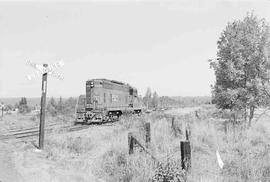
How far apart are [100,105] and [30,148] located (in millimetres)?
11078

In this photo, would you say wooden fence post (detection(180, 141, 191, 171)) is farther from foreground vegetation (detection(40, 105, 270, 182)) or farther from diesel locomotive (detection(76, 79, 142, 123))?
diesel locomotive (detection(76, 79, 142, 123))

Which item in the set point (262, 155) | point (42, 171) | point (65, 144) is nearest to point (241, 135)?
point (262, 155)

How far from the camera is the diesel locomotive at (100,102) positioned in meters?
20.1

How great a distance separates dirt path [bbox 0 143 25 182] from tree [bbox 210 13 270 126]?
11054mm

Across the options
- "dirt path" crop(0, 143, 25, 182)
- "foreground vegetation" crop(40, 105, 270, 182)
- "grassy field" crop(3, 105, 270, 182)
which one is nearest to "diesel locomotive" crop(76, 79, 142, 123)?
"foreground vegetation" crop(40, 105, 270, 182)

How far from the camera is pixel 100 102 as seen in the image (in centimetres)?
2039

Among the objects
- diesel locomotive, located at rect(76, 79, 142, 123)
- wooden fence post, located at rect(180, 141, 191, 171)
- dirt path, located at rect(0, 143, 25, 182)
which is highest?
diesel locomotive, located at rect(76, 79, 142, 123)

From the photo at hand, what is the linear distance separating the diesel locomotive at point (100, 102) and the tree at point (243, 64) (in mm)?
9046

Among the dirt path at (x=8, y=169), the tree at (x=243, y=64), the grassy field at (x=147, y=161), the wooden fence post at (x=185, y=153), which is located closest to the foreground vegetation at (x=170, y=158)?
the grassy field at (x=147, y=161)

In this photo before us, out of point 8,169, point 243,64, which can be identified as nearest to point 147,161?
point 8,169

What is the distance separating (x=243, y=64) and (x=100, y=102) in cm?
1071

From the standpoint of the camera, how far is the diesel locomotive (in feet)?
66.0

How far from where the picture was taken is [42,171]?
6.46 metres

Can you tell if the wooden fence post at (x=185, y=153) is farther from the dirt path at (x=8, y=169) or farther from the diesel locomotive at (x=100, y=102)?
the diesel locomotive at (x=100, y=102)
